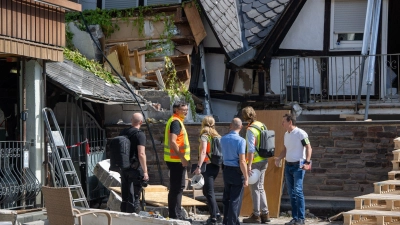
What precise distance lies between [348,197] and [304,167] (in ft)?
6.43

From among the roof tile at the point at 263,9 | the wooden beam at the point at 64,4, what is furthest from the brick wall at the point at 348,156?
the roof tile at the point at 263,9

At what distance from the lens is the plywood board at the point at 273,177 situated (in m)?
13.4

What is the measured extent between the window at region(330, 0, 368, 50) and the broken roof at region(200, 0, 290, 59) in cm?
Answer: 126

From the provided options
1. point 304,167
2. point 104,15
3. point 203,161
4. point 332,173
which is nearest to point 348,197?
point 332,173

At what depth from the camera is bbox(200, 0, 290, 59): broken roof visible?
1758 centimetres

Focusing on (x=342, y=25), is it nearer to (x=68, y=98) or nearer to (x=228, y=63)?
(x=228, y=63)

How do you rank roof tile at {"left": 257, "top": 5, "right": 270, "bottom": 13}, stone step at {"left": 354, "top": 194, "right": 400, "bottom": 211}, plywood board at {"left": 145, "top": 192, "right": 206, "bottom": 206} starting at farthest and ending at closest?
roof tile at {"left": 257, "top": 5, "right": 270, "bottom": 13} < plywood board at {"left": 145, "top": 192, "right": 206, "bottom": 206} < stone step at {"left": 354, "top": 194, "right": 400, "bottom": 211}

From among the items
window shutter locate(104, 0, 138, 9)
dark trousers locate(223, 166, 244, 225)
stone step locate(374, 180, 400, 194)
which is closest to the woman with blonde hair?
dark trousers locate(223, 166, 244, 225)

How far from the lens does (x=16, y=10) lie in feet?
38.4

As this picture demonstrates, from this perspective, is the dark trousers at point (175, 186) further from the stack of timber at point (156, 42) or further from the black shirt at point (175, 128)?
the stack of timber at point (156, 42)

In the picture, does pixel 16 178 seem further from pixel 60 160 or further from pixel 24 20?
pixel 24 20

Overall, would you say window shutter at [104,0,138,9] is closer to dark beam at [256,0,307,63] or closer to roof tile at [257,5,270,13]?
roof tile at [257,5,270,13]

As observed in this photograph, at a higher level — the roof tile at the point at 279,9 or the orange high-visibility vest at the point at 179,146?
the roof tile at the point at 279,9

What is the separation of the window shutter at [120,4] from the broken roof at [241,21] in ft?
6.54
